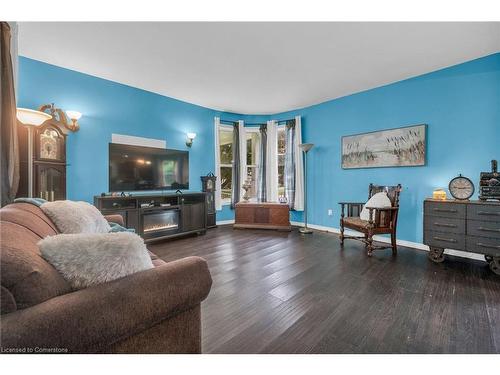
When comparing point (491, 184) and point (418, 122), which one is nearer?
point (491, 184)

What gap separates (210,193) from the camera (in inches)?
183

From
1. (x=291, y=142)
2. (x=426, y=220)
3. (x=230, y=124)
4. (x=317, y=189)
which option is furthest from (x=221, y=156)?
(x=426, y=220)

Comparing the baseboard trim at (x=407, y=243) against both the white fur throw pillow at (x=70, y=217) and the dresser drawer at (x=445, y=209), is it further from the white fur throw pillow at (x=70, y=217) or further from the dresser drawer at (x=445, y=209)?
the white fur throw pillow at (x=70, y=217)

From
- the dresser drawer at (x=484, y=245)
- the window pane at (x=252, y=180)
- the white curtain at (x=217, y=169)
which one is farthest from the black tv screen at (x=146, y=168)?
the dresser drawer at (x=484, y=245)

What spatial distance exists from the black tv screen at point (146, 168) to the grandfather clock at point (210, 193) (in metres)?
0.40

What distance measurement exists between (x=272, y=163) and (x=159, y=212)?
2.69 m

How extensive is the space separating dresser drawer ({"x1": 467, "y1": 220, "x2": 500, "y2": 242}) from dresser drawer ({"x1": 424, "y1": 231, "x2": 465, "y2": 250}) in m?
0.12

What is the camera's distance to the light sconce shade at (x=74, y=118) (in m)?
2.98

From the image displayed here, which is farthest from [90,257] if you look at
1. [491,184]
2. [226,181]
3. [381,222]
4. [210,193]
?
[226,181]

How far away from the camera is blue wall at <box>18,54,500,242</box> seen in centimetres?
281

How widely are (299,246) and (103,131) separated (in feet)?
11.4

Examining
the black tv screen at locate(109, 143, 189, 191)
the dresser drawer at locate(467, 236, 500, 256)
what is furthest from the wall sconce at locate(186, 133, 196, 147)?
the dresser drawer at locate(467, 236, 500, 256)

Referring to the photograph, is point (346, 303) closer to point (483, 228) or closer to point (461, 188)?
point (483, 228)
